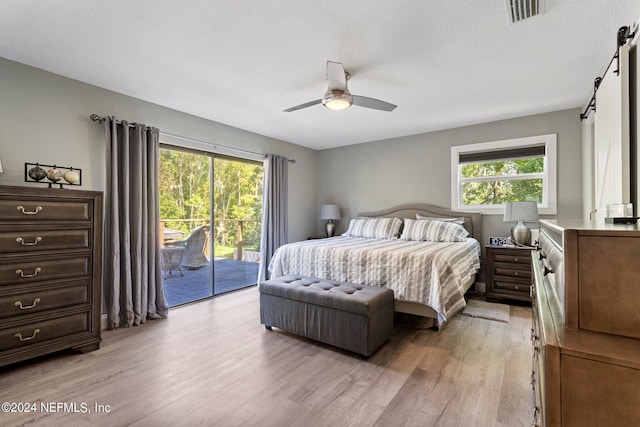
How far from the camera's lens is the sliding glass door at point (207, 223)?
388 cm

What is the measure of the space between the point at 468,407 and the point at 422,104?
3.06 m

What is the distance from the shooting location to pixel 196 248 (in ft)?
13.6

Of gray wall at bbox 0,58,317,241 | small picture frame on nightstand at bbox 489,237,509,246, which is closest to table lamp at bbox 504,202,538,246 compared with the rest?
small picture frame on nightstand at bbox 489,237,509,246

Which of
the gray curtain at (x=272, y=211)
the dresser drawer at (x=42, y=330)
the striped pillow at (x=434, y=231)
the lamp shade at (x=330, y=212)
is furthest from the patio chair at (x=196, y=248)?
the striped pillow at (x=434, y=231)

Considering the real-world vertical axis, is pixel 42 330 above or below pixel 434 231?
below

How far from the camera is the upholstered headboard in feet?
14.5

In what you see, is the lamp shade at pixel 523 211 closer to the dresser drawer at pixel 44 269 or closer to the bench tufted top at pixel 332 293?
the bench tufted top at pixel 332 293

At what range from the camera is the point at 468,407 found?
5.97ft

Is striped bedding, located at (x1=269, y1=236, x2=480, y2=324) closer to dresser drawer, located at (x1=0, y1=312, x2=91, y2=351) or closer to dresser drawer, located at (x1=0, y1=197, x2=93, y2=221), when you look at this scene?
dresser drawer, located at (x1=0, y1=312, x2=91, y2=351)

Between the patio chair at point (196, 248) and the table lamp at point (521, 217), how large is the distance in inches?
157

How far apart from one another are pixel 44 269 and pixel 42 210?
46cm

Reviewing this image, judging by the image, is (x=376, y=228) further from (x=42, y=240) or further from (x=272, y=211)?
(x=42, y=240)

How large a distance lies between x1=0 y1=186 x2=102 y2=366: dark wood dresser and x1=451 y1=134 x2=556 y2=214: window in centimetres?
454

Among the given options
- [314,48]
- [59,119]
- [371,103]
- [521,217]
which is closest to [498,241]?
[521,217]
